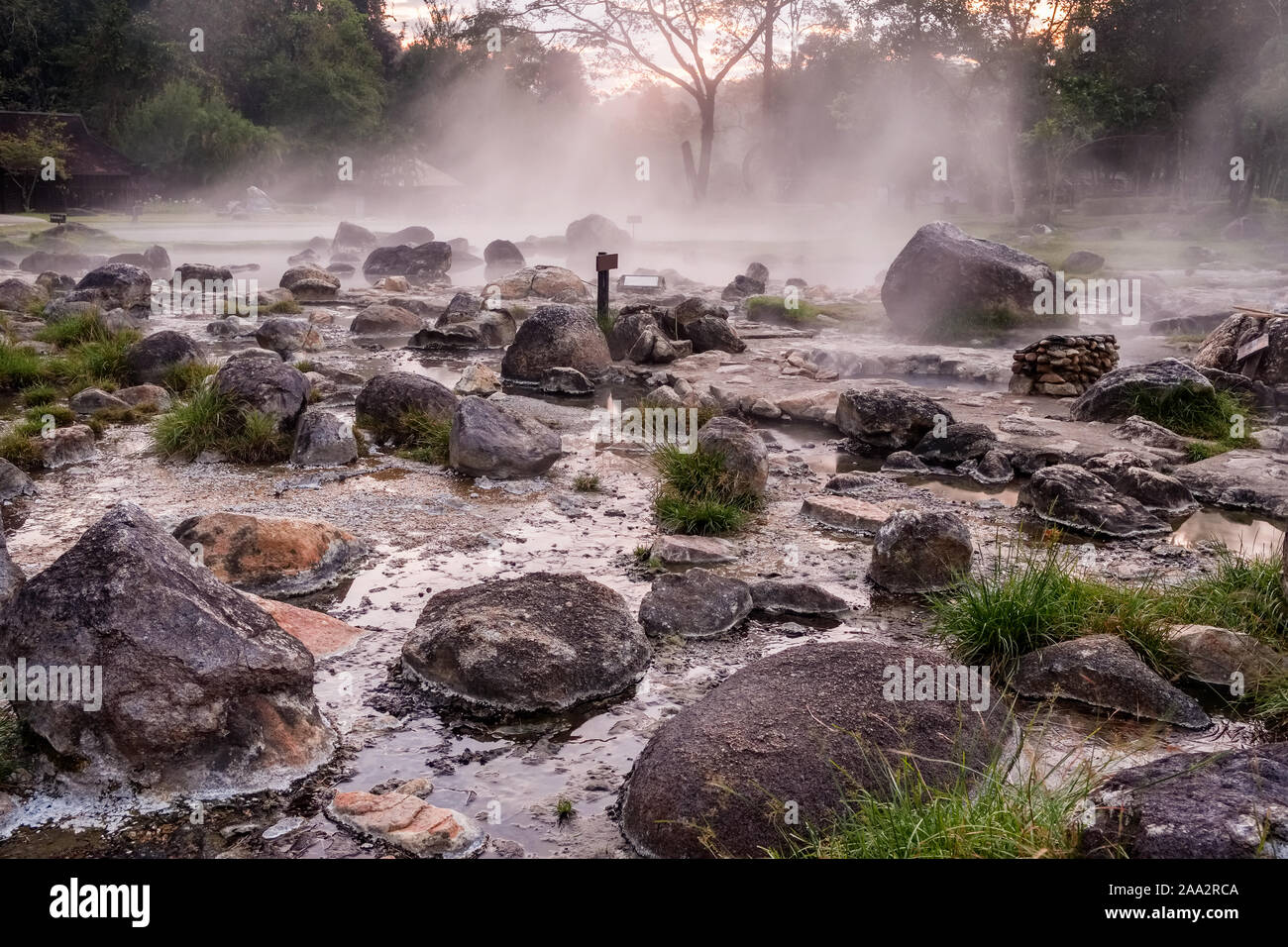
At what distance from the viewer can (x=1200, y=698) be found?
15.6 ft

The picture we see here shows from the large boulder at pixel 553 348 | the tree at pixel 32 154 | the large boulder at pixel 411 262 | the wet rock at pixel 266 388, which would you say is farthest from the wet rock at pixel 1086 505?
the tree at pixel 32 154

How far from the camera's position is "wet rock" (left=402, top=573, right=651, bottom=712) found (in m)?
4.62

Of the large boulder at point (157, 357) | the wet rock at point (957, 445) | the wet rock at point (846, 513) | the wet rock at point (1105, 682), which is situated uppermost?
the large boulder at point (157, 357)

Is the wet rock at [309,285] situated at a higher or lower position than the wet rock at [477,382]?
higher

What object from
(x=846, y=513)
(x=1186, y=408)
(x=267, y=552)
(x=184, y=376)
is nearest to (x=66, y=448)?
(x=184, y=376)

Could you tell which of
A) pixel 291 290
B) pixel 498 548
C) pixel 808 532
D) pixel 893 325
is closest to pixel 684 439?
pixel 808 532

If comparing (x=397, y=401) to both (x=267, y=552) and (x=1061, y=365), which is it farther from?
(x=1061, y=365)

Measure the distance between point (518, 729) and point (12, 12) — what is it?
44.0m

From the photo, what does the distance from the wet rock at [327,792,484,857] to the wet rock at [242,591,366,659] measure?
54.3 inches

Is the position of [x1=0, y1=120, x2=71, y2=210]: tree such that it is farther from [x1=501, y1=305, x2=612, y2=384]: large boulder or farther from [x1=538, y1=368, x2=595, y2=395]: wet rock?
[x1=538, y1=368, x2=595, y2=395]: wet rock

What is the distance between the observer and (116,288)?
54.4 ft

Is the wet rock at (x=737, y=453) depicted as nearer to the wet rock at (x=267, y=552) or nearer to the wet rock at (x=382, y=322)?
the wet rock at (x=267, y=552)

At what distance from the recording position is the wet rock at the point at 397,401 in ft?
30.2

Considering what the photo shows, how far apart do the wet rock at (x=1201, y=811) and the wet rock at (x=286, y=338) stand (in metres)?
12.1
